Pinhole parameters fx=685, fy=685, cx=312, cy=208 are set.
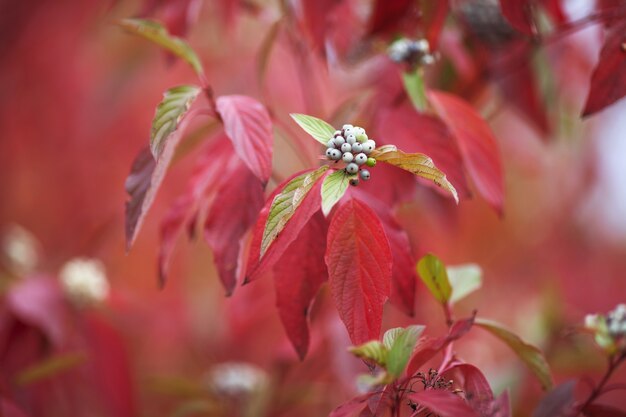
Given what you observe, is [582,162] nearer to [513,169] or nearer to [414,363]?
[513,169]

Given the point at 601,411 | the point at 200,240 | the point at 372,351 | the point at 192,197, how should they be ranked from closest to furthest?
the point at 372,351 < the point at 601,411 < the point at 192,197 < the point at 200,240

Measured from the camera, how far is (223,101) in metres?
0.78

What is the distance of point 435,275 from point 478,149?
22 cm

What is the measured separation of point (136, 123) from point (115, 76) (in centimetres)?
37

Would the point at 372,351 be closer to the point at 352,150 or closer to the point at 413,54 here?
the point at 352,150

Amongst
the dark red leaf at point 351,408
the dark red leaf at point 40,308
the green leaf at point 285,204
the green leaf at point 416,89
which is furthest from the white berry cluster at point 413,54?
the dark red leaf at point 40,308

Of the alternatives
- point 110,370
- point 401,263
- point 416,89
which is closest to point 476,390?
point 401,263

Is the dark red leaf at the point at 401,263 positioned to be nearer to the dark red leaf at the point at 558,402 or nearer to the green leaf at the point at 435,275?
the green leaf at the point at 435,275

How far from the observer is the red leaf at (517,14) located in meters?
0.86

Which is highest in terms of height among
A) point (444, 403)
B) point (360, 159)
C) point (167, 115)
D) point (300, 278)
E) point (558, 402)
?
point (167, 115)

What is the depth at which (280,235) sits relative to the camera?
64 centimetres

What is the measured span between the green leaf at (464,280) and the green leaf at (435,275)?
3.8 inches

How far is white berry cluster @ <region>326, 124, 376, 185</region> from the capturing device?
0.62m

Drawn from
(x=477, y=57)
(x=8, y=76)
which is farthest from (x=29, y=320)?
(x=8, y=76)
